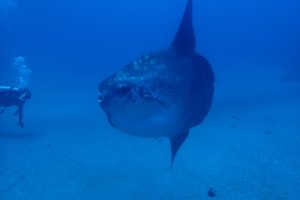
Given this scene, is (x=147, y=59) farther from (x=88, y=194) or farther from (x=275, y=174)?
(x=275, y=174)

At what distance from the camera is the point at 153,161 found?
879 cm

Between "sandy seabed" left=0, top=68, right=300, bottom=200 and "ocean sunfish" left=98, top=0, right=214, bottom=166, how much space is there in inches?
177

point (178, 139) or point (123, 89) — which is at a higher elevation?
point (123, 89)

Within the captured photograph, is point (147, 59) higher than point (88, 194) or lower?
higher

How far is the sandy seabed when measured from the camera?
690 cm

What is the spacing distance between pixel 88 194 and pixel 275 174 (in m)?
4.59

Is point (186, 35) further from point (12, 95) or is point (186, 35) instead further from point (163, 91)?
point (12, 95)

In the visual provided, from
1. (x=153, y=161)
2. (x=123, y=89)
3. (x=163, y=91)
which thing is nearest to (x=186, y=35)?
(x=163, y=91)

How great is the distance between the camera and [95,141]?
1110 centimetres

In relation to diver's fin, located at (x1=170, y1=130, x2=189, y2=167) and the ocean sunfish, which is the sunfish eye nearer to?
the ocean sunfish

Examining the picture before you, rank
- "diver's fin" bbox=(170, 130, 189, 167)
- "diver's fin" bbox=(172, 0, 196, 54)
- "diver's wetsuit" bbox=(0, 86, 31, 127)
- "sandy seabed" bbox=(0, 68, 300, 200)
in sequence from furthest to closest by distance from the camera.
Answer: "diver's wetsuit" bbox=(0, 86, 31, 127) → "sandy seabed" bbox=(0, 68, 300, 200) → "diver's fin" bbox=(170, 130, 189, 167) → "diver's fin" bbox=(172, 0, 196, 54)

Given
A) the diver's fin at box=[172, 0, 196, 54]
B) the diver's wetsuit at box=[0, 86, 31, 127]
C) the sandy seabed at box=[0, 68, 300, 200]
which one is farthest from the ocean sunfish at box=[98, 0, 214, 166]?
the diver's wetsuit at box=[0, 86, 31, 127]

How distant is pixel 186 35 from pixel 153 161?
254 inches

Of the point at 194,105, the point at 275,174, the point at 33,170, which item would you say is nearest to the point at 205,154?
the point at 275,174
